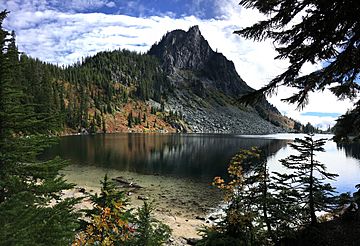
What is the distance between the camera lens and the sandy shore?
75.2 ft

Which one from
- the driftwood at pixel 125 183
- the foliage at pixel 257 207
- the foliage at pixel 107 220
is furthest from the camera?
the driftwood at pixel 125 183

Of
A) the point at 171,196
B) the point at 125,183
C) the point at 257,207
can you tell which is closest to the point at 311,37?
the point at 257,207

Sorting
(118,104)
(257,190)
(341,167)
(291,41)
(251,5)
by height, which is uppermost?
(118,104)

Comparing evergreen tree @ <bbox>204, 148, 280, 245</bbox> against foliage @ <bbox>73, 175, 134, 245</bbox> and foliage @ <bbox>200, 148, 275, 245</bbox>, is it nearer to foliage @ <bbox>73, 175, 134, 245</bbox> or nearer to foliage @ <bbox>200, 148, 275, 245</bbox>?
foliage @ <bbox>200, 148, 275, 245</bbox>

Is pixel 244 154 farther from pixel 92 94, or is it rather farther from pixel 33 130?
pixel 92 94

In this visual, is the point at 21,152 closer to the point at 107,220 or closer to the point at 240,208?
the point at 107,220

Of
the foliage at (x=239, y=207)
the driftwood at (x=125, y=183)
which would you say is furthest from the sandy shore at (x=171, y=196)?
the foliage at (x=239, y=207)

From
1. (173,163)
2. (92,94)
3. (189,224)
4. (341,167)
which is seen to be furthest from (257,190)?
(92,94)

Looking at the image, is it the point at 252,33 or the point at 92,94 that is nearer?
the point at 252,33

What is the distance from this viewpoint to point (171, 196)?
3250cm

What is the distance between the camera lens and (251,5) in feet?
17.1

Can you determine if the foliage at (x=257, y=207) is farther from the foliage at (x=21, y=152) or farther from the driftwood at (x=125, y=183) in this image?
the driftwood at (x=125, y=183)

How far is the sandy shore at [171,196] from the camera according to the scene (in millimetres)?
22906

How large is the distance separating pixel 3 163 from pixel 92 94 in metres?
184
